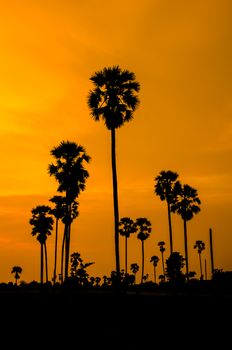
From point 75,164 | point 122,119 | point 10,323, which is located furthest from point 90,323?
point 75,164

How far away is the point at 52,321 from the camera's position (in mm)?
28906

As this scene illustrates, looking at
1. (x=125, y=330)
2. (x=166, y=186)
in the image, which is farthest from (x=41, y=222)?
(x=125, y=330)

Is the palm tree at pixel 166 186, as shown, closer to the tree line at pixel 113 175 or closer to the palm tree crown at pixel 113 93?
the tree line at pixel 113 175

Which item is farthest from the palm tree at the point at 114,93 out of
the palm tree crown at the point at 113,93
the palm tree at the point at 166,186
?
the palm tree at the point at 166,186

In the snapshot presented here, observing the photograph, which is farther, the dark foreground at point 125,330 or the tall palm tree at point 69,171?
the tall palm tree at point 69,171

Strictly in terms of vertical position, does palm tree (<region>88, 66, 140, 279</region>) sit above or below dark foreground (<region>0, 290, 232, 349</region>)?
above

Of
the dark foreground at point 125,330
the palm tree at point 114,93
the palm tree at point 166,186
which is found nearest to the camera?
the dark foreground at point 125,330

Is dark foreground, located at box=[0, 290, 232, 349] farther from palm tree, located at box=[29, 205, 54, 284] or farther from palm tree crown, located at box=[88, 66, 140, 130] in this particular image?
palm tree, located at box=[29, 205, 54, 284]

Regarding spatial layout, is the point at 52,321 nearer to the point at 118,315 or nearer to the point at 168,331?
the point at 118,315

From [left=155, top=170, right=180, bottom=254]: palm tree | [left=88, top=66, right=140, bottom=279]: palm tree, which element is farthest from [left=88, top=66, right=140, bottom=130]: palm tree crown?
[left=155, top=170, right=180, bottom=254]: palm tree

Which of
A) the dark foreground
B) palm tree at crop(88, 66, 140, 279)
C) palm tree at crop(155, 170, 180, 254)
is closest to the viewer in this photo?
the dark foreground

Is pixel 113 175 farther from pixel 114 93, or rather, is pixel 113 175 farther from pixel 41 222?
pixel 41 222

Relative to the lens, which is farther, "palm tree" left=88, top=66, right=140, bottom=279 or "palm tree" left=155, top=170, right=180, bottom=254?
"palm tree" left=155, top=170, right=180, bottom=254

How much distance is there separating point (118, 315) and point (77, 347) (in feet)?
43.0
